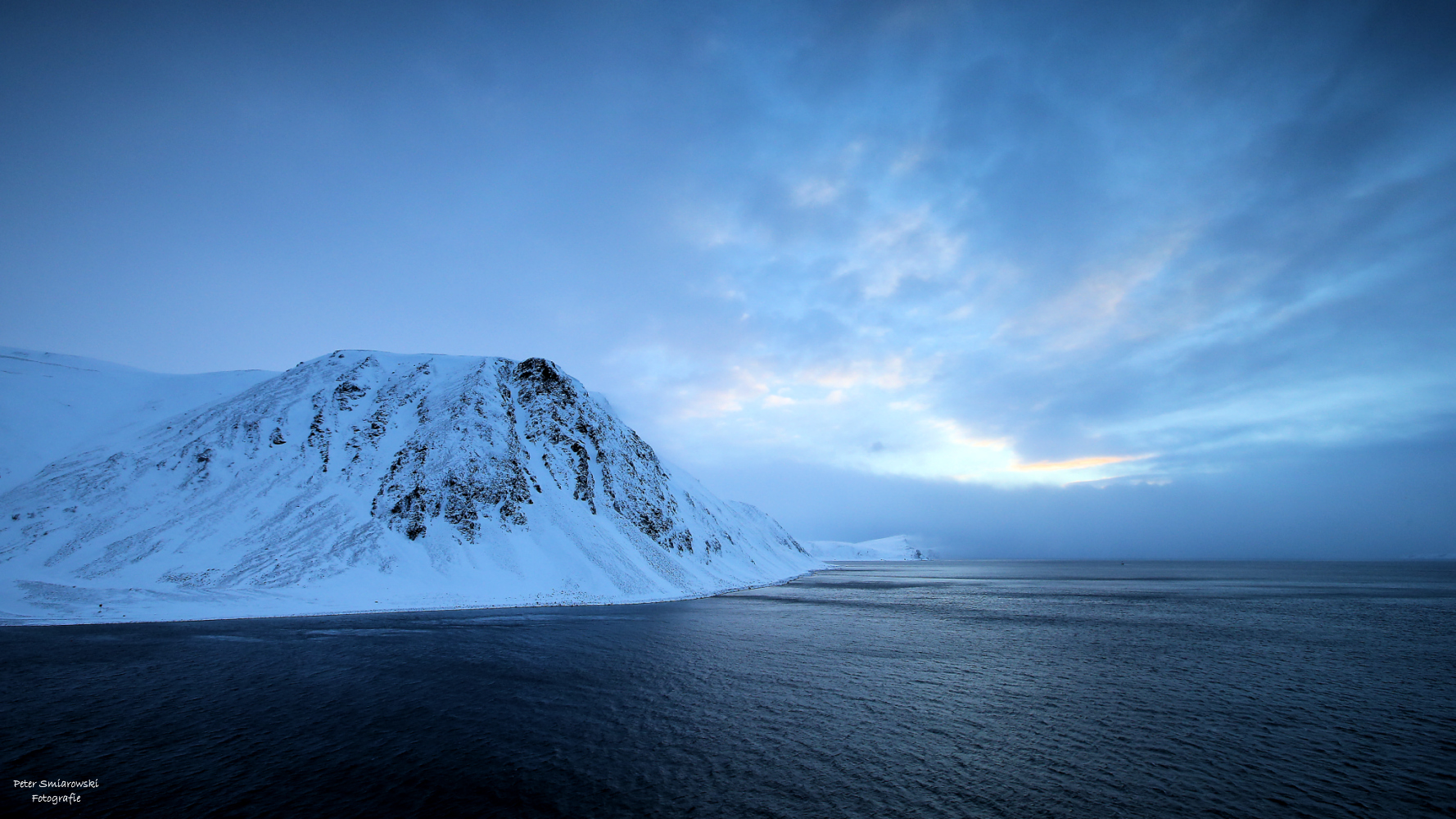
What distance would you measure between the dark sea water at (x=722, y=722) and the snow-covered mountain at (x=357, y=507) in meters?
16.1

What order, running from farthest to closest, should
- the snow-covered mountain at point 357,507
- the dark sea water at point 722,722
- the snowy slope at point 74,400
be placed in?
the snowy slope at point 74,400, the snow-covered mountain at point 357,507, the dark sea water at point 722,722

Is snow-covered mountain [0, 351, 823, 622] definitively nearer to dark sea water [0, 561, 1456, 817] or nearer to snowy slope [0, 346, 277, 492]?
snowy slope [0, 346, 277, 492]

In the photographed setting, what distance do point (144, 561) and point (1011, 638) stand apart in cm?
8870

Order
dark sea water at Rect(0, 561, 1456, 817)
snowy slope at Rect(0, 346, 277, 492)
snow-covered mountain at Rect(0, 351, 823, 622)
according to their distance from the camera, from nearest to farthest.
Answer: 1. dark sea water at Rect(0, 561, 1456, 817)
2. snow-covered mountain at Rect(0, 351, 823, 622)
3. snowy slope at Rect(0, 346, 277, 492)

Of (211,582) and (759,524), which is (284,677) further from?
(759,524)

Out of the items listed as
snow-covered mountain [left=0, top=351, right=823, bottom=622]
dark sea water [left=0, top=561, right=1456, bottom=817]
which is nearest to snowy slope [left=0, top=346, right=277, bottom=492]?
snow-covered mountain [left=0, top=351, right=823, bottom=622]

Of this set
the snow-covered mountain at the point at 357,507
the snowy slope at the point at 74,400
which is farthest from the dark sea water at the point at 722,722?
the snowy slope at the point at 74,400

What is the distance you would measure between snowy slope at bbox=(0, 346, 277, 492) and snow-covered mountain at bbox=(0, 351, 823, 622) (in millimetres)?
1476

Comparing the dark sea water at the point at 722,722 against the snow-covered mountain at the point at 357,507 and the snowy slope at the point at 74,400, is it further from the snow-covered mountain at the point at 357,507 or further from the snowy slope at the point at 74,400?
the snowy slope at the point at 74,400

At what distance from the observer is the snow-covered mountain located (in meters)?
59.3

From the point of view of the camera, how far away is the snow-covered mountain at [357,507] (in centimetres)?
5928

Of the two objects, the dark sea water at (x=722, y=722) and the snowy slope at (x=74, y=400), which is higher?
the snowy slope at (x=74, y=400)

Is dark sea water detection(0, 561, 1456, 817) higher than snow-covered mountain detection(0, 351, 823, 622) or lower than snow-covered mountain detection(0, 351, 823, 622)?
lower

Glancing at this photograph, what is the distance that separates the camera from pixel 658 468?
122 metres
